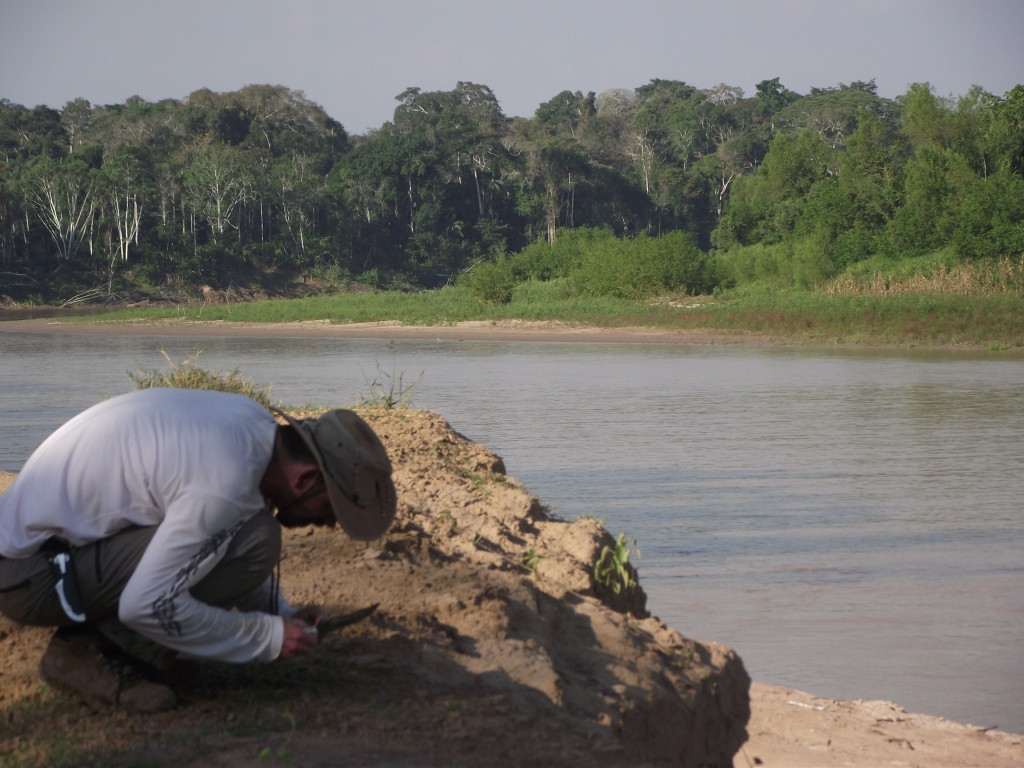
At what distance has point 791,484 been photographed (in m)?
9.13

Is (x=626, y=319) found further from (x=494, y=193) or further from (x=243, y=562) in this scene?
(x=494, y=193)

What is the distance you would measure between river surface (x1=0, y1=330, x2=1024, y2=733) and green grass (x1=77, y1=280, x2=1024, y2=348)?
17.7 feet

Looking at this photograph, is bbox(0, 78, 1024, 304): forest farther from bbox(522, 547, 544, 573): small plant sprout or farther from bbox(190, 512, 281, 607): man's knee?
bbox(190, 512, 281, 607): man's knee

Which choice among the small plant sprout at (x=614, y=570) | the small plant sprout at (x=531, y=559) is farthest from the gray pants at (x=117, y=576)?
the small plant sprout at (x=614, y=570)

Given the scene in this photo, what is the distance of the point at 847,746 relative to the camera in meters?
4.17

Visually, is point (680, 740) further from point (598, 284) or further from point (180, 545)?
point (598, 284)

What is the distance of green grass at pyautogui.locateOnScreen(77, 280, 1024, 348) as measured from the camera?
26344 millimetres

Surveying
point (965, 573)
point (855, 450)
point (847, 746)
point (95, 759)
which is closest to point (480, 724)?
point (95, 759)

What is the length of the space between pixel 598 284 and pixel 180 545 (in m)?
36.4

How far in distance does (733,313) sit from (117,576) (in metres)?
28.0

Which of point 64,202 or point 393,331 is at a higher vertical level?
point 64,202

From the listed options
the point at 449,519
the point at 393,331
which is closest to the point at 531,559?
the point at 449,519

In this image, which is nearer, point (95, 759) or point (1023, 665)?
point (95, 759)

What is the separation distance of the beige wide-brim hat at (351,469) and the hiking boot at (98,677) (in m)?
0.69
